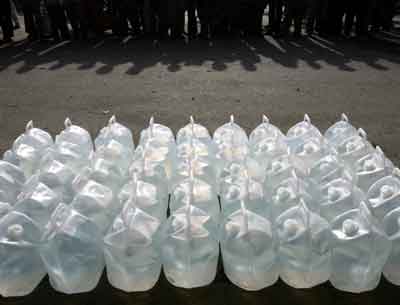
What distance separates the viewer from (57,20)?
305 inches

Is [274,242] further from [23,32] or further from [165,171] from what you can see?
[23,32]

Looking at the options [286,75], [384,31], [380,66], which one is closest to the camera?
[286,75]

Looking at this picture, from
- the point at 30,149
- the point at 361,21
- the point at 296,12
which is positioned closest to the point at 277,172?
the point at 30,149

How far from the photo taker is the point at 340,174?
2328 mm

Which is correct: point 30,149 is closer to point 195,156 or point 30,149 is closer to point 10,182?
point 10,182

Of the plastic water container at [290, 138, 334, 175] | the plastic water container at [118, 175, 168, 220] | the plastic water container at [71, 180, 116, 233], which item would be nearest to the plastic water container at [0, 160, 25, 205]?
the plastic water container at [71, 180, 116, 233]

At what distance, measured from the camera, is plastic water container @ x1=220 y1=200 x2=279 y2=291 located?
1.83 m

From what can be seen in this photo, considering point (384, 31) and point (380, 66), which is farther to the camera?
point (384, 31)

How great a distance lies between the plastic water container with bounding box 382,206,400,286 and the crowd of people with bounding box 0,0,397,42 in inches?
256

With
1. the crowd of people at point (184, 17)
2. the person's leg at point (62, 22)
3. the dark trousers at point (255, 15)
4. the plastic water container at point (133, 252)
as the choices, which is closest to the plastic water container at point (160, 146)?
the plastic water container at point (133, 252)

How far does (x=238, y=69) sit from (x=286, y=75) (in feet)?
2.56

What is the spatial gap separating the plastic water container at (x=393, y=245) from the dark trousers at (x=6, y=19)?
26.0 ft

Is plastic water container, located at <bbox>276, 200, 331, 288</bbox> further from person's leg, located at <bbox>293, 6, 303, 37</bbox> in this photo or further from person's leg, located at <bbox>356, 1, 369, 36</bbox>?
person's leg, located at <bbox>356, 1, 369, 36</bbox>

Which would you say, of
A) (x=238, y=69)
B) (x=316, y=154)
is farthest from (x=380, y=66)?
(x=316, y=154)
